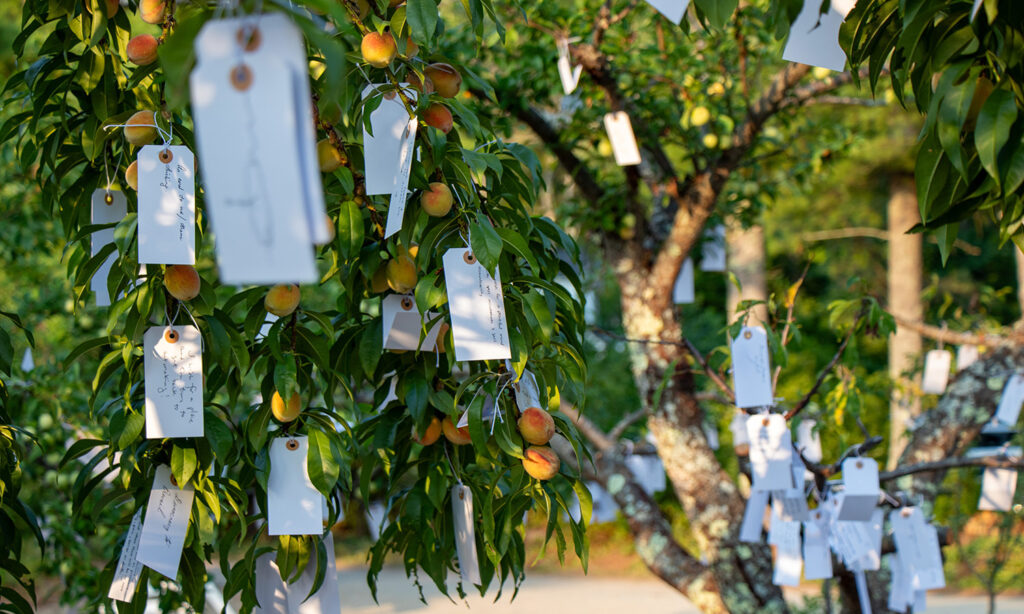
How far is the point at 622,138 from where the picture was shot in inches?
74.3

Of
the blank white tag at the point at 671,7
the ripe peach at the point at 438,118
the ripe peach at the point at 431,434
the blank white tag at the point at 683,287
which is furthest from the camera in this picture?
the blank white tag at the point at 683,287

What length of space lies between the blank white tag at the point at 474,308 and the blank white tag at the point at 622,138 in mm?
1070

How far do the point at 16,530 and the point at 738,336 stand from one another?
1187 mm

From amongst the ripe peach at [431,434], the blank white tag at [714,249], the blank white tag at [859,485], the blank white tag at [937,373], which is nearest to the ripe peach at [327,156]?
the ripe peach at [431,434]

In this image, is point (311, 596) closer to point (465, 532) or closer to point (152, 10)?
point (465, 532)

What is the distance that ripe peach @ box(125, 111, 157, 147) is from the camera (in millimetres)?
900

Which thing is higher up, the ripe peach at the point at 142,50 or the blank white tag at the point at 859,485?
the ripe peach at the point at 142,50

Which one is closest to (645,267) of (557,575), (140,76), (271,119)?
(140,76)

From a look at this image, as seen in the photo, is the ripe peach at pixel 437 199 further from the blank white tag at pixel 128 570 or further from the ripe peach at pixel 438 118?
the blank white tag at pixel 128 570

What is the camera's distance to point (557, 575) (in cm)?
566

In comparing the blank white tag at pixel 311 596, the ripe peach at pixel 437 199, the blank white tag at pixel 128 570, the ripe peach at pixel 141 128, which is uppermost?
the ripe peach at pixel 141 128

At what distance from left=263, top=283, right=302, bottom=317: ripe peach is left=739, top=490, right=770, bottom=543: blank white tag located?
45.4 inches

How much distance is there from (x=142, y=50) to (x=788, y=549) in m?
1.45

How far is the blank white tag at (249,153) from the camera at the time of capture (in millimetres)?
500
